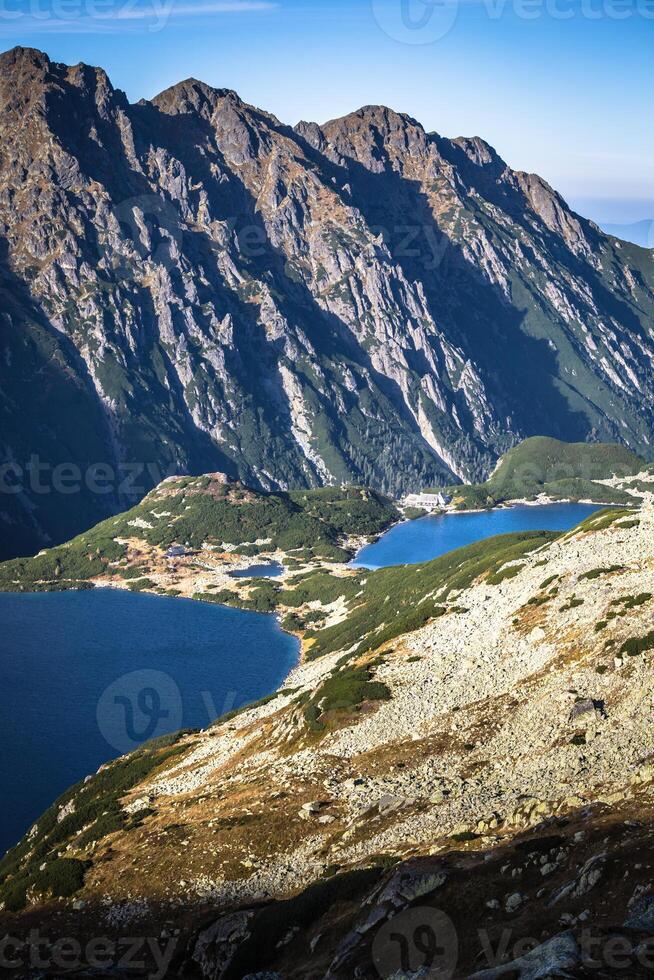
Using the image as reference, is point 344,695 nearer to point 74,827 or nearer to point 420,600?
point 74,827

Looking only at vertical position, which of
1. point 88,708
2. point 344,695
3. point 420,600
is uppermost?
point 344,695

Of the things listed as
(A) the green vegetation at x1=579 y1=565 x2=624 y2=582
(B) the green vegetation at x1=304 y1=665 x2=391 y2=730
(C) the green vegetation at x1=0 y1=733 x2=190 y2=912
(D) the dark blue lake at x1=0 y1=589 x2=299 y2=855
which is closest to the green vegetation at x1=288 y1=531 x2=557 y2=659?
(D) the dark blue lake at x1=0 y1=589 x2=299 y2=855

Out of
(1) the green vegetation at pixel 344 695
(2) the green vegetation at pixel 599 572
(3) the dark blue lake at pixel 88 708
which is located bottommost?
(3) the dark blue lake at pixel 88 708

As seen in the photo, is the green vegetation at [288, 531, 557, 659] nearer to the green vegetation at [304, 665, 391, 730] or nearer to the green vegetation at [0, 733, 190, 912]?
the green vegetation at [304, 665, 391, 730]

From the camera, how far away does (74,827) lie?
91.4m

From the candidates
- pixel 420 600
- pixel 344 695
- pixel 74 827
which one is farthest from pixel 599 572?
pixel 74 827

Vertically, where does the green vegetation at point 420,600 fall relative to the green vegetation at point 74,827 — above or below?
above

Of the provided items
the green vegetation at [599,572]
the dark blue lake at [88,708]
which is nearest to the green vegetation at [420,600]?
the dark blue lake at [88,708]

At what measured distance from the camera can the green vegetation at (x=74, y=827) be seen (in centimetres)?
7381

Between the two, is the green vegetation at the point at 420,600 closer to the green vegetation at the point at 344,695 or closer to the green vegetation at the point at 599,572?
the green vegetation at the point at 344,695

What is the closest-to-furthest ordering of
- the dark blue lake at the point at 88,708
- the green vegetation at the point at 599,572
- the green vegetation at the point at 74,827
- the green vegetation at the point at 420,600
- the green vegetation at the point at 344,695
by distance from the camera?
1. the green vegetation at the point at 74,827
2. the green vegetation at the point at 344,695
3. the green vegetation at the point at 599,572
4. the green vegetation at the point at 420,600
5. the dark blue lake at the point at 88,708

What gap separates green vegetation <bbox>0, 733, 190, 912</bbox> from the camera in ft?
242

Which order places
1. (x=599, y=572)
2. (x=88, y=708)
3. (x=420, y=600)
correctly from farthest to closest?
(x=88, y=708), (x=420, y=600), (x=599, y=572)

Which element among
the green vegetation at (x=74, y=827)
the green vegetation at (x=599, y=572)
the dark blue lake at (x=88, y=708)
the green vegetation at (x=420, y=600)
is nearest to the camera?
the green vegetation at (x=74, y=827)
